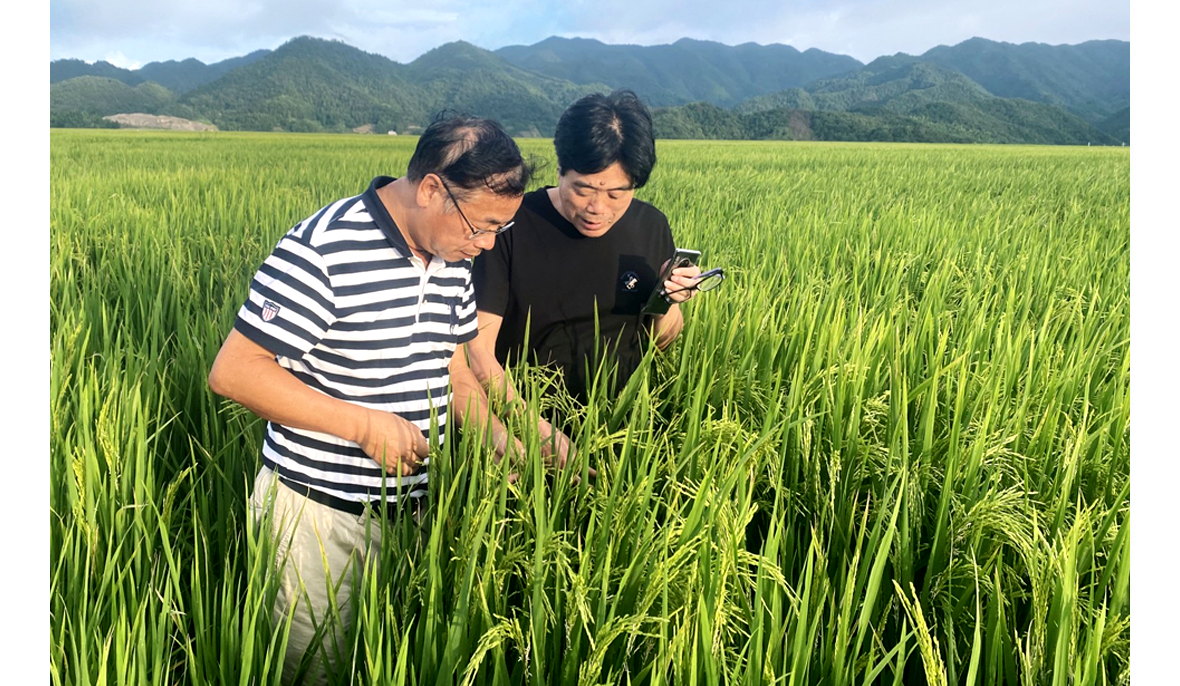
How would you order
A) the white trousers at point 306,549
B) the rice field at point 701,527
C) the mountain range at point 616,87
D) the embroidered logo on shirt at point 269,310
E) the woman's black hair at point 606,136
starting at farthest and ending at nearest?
the mountain range at point 616,87 < the woman's black hair at point 606,136 < the white trousers at point 306,549 < the embroidered logo on shirt at point 269,310 < the rice field at point 701,527

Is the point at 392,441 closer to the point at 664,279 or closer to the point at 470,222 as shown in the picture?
the point at 470,222

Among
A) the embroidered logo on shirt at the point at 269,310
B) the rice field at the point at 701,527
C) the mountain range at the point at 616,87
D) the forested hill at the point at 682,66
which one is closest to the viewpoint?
the rice field at the point at 701,527

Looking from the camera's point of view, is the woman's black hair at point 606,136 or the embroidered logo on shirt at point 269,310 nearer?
the embroidered logo on shirt at point 269,310

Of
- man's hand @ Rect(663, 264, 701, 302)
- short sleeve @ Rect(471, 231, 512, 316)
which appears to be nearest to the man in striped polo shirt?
short sleeve @ Rect(471, 231, 512, 316)

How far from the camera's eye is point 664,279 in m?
1.86

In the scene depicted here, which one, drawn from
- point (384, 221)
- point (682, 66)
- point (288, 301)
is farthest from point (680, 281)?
point (682, 66)

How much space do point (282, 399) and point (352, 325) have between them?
17cm

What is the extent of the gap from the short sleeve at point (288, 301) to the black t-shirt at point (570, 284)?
2.22 feet

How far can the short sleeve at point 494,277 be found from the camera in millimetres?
1811

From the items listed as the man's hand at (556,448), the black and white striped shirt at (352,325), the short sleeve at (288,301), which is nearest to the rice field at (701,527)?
the man's hand at (556,448)

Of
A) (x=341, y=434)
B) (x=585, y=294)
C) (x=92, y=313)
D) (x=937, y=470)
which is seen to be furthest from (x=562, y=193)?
(x=92, y=313)

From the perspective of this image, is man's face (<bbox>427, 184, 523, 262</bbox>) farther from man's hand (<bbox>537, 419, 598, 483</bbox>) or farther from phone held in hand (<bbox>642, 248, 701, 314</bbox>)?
phone held in hand (<bbox>642, 248, 701, 314</bbox>)

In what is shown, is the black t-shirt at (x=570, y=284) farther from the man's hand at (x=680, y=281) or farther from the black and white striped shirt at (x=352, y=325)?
the black and white striped shirt at (x=352, y=325)

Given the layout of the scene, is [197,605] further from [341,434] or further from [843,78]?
[843,78]
